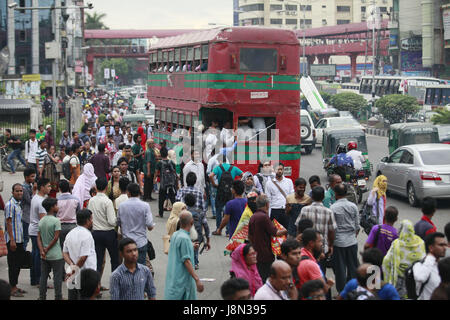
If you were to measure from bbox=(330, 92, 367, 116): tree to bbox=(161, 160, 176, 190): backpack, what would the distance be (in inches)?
1518

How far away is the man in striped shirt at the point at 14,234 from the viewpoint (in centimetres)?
1048

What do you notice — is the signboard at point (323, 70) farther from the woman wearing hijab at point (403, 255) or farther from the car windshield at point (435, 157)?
the woman wearing hijab at point (403, 255)

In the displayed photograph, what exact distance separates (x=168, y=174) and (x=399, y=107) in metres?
31.8

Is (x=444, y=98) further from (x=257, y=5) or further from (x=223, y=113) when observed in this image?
(x=257, y=5)

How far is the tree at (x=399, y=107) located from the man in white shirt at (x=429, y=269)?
39.3 metres

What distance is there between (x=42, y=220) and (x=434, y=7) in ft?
214

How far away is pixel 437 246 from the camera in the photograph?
24.3 ft

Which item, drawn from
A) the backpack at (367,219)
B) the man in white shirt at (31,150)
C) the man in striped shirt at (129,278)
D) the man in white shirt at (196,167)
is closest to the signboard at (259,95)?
the man in white shirt at (196,167)

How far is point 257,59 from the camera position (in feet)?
59.3

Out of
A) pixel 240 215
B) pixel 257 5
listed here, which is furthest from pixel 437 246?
pixel 257 5

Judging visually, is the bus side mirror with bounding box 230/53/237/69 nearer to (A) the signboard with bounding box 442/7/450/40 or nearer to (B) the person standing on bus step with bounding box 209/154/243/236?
(B) the person standing on bus step with bounding box 209/154/243/236

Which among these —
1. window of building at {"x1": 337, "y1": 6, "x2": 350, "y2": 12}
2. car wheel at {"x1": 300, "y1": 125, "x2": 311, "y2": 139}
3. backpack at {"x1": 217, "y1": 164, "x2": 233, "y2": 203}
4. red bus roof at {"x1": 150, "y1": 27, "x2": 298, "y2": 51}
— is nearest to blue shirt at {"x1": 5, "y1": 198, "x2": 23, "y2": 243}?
backpack at {"x1": 217, "y1": 164, "x2": 233, "y2": 203}

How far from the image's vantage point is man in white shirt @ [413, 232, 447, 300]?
7.20 m

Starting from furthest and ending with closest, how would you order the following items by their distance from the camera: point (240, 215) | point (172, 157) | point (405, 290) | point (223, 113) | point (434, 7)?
1. point (434, 7)
2. point (223, 113)
3. point (172, 157)
4. point (240, 215)
5. point (405, 290)
